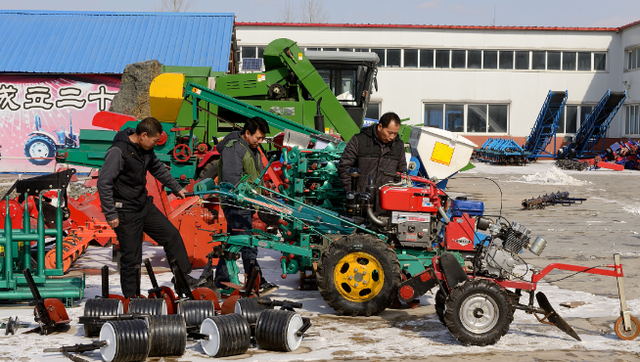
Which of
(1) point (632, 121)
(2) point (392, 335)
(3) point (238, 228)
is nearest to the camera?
(2) point (392, 335)

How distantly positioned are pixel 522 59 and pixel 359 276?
30.1 m

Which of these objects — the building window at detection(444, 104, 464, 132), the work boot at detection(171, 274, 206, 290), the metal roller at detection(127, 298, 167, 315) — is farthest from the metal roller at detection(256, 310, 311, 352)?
the building window at detection(444, 104, 464, 132)

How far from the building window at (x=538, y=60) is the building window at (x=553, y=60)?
0.20 metres

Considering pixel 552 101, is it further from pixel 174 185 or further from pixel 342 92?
pixel 174 185

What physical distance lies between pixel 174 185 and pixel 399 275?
90.7 inches

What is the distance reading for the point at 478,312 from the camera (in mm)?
5203

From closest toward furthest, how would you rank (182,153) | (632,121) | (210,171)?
(210,171), (182,153), (632,121)

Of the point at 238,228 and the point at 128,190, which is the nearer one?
the point at 128,190

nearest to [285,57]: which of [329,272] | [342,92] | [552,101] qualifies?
[342,92]

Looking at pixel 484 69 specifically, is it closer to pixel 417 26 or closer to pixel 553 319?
pixel 417 26

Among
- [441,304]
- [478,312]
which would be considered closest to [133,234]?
[441,304]

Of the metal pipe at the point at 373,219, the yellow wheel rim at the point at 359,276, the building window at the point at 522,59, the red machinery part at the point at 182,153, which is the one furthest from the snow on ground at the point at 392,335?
the building window at the point at 522,59

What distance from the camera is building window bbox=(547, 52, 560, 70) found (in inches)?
1320

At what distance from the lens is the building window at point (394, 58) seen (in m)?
33.1
